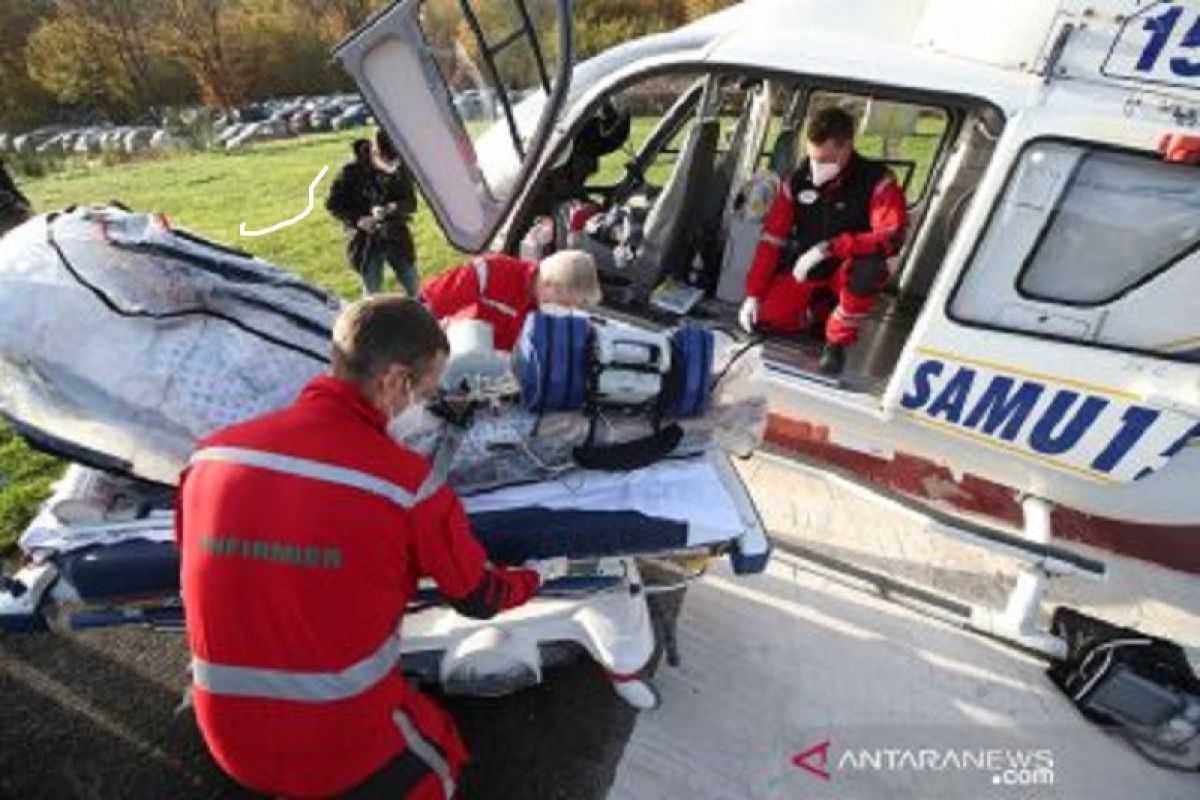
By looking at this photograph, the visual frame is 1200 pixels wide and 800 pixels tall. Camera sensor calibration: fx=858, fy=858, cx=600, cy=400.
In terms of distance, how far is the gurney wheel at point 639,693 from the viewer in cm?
293

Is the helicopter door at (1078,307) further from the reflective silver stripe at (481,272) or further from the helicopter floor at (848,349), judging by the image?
the reflective silver stripe at (481,272)

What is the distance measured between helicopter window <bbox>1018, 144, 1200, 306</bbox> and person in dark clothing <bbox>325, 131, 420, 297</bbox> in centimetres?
339

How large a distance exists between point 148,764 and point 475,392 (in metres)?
Answer: 1.59

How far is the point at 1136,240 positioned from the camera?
3150mm

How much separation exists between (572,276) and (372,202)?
2.56 metres

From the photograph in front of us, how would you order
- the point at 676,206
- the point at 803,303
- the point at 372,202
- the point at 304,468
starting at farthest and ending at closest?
the point at 372,202 < the point at 676,206 < the point at 803,303 < the point at 304,468

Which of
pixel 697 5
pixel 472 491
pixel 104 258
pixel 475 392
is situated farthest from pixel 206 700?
pixel 697 5

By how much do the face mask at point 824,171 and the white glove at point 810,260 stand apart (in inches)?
12.5

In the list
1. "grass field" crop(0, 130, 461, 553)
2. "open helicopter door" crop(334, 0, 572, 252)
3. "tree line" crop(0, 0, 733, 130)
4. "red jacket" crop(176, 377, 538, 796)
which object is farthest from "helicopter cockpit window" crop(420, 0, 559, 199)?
"tree line" crop(0, 0, 733, 130)

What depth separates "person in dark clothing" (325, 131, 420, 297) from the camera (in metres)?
5.06

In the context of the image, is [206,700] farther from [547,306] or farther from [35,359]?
[547,306]

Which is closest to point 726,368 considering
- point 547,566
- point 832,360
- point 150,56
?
point 547,566

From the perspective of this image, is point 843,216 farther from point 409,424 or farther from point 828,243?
point 409,424

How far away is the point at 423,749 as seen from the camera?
2.14m
